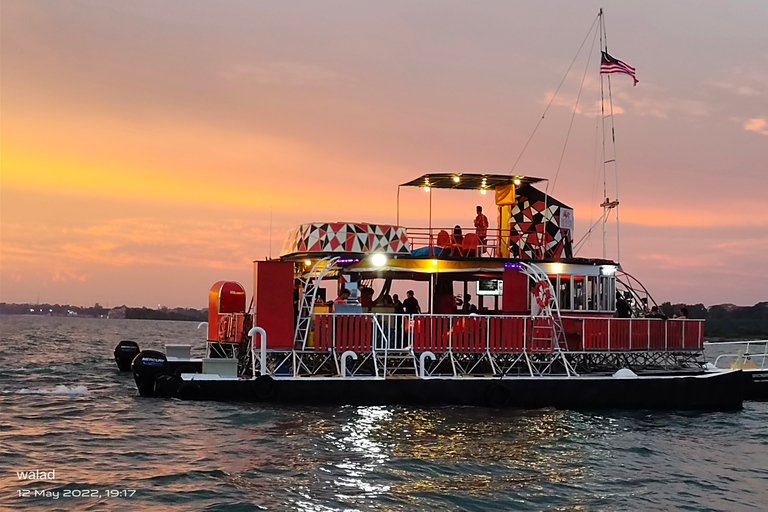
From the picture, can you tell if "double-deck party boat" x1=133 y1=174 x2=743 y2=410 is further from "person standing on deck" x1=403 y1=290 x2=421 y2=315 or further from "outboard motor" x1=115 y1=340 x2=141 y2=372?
"outboard motor" x1=115 y1=340 x2=141 y2=372

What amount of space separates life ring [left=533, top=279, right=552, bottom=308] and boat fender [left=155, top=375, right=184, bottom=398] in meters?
9.83

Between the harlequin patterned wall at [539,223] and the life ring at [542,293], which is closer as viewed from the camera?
the life ring at [542,293]

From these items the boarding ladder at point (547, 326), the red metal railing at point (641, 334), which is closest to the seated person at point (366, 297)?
the boarding ladder at point (547, 326)

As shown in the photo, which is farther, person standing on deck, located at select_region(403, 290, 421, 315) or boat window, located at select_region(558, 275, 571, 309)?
boat window, located at select_region(558, 275, 571, 309)

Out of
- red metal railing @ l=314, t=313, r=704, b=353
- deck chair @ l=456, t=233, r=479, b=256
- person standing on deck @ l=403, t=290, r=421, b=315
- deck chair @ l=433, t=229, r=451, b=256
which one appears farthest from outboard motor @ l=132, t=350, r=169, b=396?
deck chair @ l=456, t=233, r=479, b=256

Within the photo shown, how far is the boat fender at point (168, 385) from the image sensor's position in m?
21.2

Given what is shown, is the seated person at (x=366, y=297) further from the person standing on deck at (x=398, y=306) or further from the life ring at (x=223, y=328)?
the life ring at (x=223, y=328)

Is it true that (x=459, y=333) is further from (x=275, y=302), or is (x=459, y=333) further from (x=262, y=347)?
(x=262, y=347)

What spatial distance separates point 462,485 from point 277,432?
521 centimetres

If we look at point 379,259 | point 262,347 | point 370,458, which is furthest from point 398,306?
point 370,458

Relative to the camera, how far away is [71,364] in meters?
40.1

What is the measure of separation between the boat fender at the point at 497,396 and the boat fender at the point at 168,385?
7707 millimetres

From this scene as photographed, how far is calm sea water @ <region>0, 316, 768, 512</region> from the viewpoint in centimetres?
1329

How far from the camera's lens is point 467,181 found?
28.1 metres
